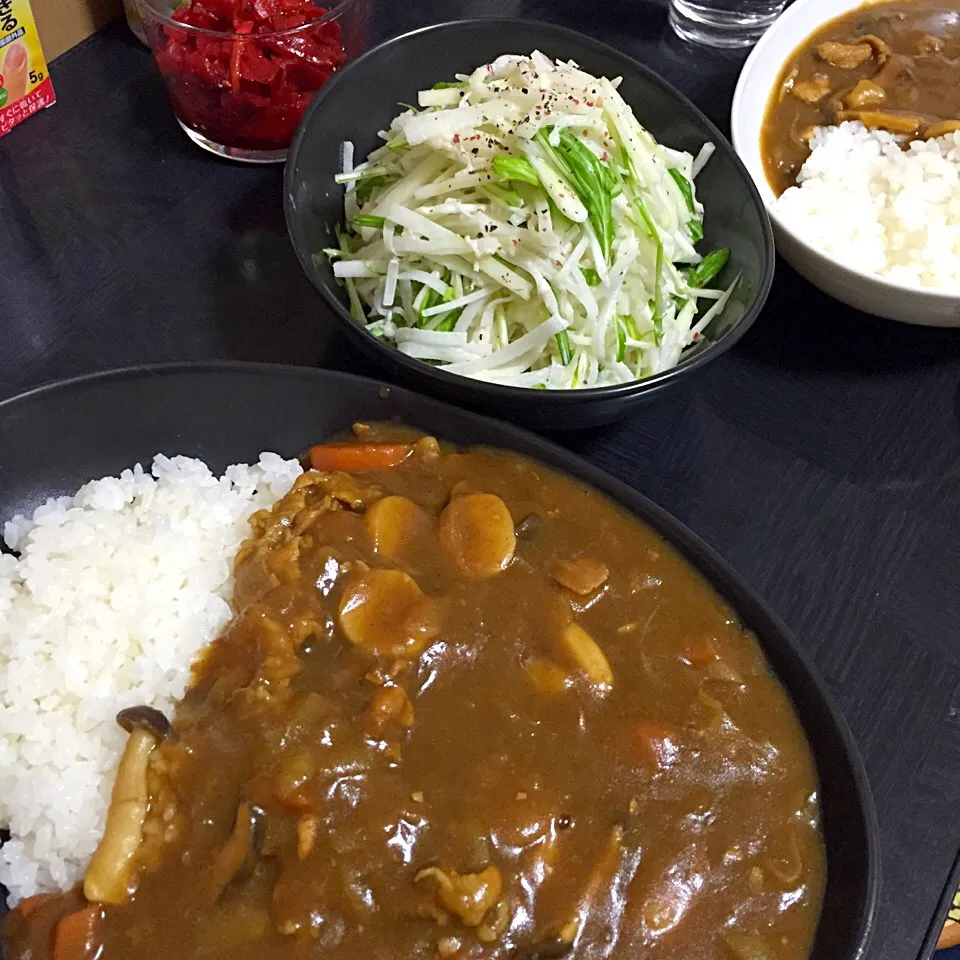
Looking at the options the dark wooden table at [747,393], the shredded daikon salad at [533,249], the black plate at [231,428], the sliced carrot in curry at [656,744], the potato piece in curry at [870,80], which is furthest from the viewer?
the potato piece in curry at [870,80]

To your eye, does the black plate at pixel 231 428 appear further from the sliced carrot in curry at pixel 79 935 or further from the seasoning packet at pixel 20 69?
the seasoning packet at pixel 20 69

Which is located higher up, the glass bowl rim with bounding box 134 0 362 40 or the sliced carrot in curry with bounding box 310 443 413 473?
the glass bowl rim with bounding box 134 0 362 40

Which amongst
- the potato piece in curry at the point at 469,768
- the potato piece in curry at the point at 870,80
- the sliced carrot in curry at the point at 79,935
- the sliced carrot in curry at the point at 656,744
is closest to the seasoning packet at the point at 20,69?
the potato piece in curry at the point at 469,768

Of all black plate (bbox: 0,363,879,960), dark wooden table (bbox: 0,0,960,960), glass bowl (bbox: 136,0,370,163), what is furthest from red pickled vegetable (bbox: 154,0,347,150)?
black plate (bbox: 0,363,879,960)

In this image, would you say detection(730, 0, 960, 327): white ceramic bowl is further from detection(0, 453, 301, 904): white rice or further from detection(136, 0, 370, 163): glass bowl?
detection(0, 453, 301, 904): white rice

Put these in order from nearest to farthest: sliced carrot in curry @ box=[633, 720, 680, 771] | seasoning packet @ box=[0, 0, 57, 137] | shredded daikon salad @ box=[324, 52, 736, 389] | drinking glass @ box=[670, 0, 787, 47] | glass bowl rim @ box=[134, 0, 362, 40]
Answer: sliced carrot in curry @ box=[633, 720, 680, 771]
shredded daikon salad @ box=[324, 52, 736, 389]
glass bowl rim @ box=[134, 0, 362, 40]
seasoning packet @ box=[0, 0, 57, 137]
drinking glass @ box=[670, 0, 787, 47]

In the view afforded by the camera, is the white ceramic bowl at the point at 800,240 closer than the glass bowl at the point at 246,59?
Yes
